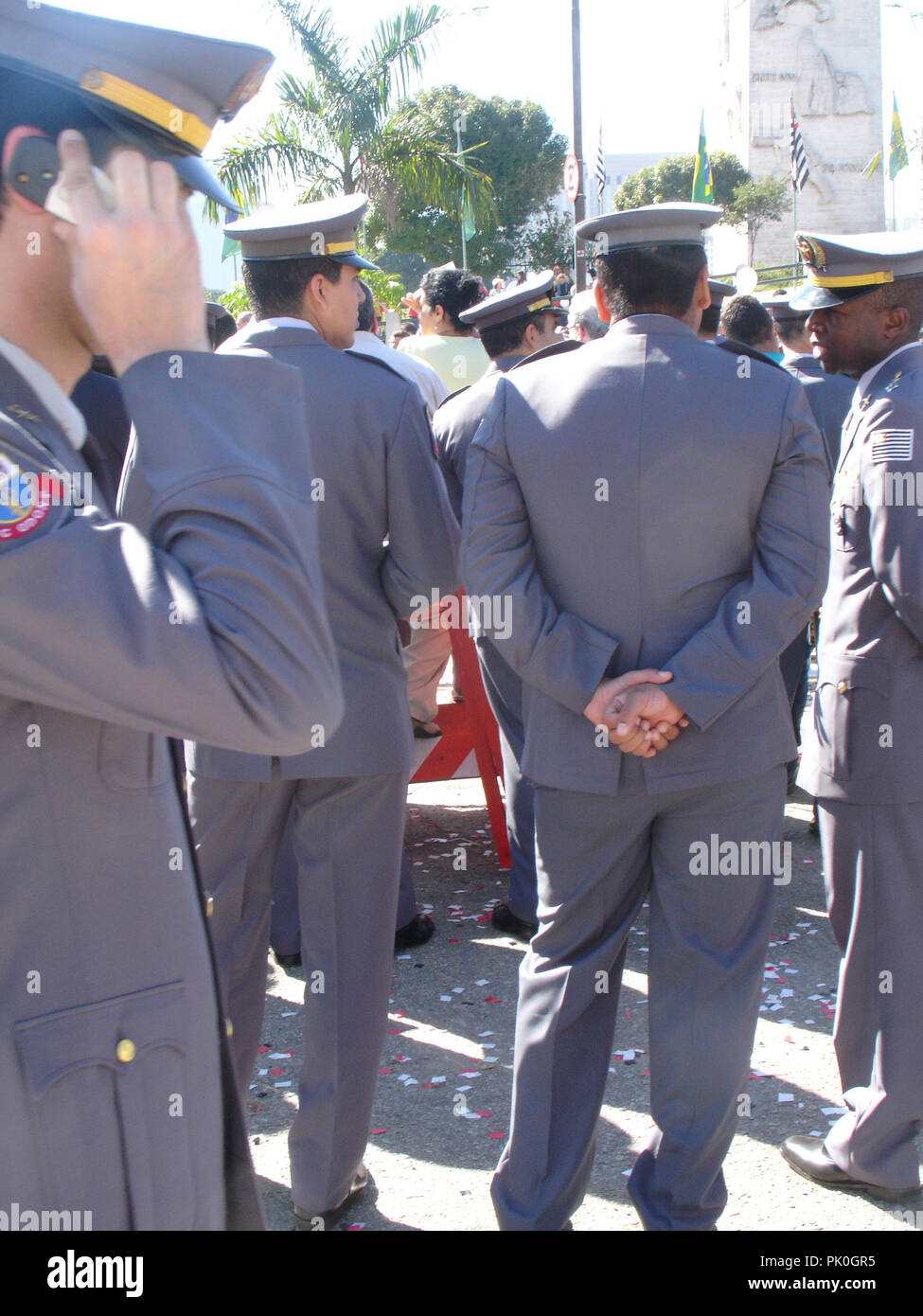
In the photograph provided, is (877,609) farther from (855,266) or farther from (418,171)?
(418,171)

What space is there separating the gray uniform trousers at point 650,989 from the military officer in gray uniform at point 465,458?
1.68 meters

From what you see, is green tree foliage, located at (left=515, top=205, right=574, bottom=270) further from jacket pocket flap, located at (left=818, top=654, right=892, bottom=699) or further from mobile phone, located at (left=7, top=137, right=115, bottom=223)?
mobile phone, located at (left=7, top=137, right=115, bottom=223)

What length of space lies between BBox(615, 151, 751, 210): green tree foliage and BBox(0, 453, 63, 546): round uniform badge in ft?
182

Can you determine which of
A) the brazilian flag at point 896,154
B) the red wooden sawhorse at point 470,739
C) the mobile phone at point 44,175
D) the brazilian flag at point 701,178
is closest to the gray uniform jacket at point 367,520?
the mobile phone at point 44,175

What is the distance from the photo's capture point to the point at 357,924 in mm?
2865

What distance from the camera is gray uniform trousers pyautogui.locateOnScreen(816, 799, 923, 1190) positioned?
2867 millimetres

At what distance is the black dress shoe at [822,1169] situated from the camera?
114 inches

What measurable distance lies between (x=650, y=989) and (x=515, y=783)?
1955mm

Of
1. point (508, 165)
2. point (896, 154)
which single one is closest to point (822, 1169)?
point (896, 154)

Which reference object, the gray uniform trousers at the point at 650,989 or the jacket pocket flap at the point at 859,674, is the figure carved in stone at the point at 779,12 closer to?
the jacket pocket flap at the point at 859,674

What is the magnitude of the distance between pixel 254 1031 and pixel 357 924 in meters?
0.38

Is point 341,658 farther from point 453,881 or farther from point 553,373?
point 453,881

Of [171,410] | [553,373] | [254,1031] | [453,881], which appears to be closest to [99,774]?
[171,410]

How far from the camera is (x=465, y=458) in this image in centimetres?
432
